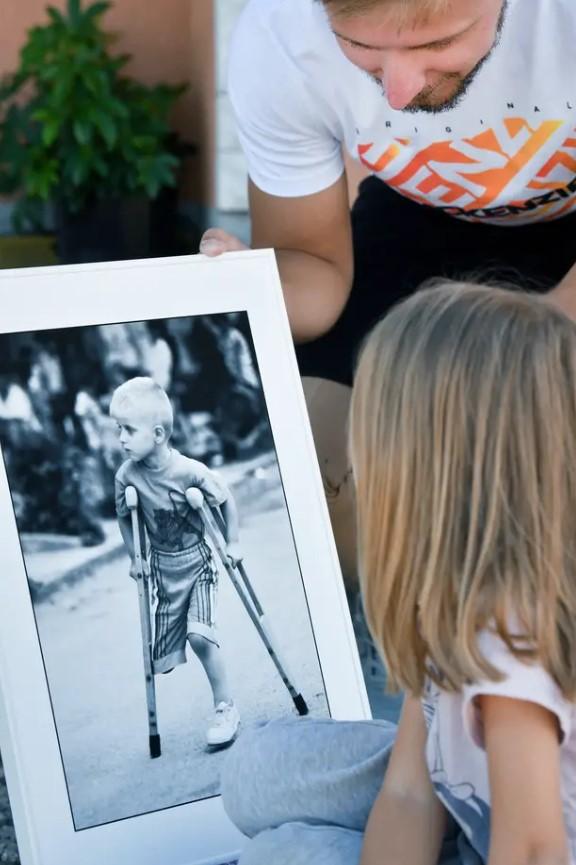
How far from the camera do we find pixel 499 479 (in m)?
1.02

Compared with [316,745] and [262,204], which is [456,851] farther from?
[262,204]

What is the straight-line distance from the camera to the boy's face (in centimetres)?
151

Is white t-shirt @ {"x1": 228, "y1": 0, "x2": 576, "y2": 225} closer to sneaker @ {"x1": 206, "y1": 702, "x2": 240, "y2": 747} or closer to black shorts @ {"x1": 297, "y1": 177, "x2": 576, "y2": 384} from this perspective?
black shorts @ {"x1": 297, "y1": 177, "x2": 576, "y2": 384}

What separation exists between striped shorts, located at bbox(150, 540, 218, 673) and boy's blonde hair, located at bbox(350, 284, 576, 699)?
0.48m

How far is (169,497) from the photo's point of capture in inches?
59.8

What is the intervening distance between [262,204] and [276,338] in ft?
1.28

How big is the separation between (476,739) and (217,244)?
76 cm

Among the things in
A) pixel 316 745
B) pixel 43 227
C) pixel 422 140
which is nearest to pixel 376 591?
pixel 316 745

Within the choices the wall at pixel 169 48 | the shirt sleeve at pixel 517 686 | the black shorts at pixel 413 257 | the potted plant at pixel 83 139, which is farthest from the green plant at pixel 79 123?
the shirt sleeve at pixel 517 686

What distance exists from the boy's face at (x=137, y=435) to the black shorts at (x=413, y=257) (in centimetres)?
56

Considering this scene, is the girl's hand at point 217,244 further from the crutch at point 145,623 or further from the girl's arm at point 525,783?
the girl's arm at point 525,783

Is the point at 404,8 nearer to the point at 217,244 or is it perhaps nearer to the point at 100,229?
the point at 217,244

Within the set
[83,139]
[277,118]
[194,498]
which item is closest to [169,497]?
[194,498]

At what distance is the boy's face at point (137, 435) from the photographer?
151 centimetres
